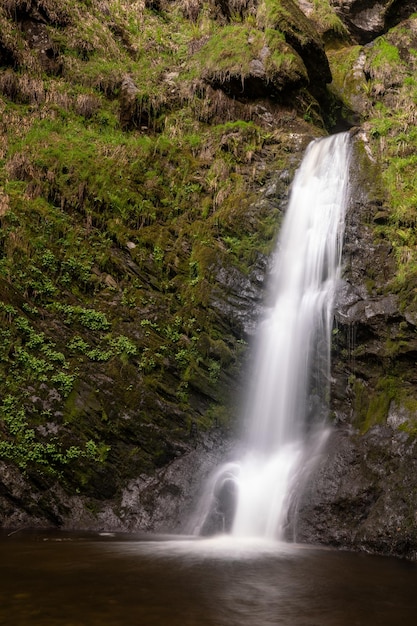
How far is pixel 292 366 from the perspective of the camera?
981 centimetres

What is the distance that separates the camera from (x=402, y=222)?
10266 millimetres

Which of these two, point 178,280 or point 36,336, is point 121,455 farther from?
point 178,280

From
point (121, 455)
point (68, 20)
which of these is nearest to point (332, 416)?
point (121, 455)

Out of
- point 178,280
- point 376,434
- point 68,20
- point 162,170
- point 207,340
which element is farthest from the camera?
point 68,20

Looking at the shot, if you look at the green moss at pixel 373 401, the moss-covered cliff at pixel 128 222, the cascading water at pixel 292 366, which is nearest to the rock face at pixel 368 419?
the green moss at pixel 373 401

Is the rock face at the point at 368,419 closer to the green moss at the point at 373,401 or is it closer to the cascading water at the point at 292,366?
the green moss at the point at 373,401

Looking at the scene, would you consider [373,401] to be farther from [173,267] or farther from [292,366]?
[173,267]

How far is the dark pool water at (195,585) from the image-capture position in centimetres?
386

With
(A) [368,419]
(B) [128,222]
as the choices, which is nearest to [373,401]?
(A) [368,419]

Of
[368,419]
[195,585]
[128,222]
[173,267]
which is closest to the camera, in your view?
[195,585]

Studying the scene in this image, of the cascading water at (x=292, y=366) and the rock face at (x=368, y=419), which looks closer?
the rock face at (x=368, y=419)

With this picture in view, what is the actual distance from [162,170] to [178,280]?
3739mm

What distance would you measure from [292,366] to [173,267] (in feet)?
11.6

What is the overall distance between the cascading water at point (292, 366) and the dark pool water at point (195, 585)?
4.44ft
